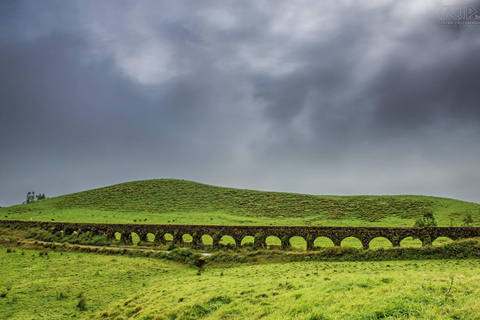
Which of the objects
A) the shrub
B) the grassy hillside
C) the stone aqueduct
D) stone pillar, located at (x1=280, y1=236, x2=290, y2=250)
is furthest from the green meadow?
stone pillar, located at (x1=280, y1=236, x2=290, y2=250)

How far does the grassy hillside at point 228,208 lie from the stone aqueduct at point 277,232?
13289 mm

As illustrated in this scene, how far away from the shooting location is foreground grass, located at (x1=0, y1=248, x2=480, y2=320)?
11212 millimetres

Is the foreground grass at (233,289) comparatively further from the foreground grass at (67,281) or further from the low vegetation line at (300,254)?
the low vegetation line at (300,254)

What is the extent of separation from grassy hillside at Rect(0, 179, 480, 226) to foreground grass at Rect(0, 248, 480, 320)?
28409 millimetres

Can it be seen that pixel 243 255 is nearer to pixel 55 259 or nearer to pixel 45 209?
pixel 55 259

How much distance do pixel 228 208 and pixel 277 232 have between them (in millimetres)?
40588

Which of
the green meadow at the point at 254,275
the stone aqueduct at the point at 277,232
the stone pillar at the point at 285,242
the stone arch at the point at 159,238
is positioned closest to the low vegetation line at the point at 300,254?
the green meadow at the point at 254,275

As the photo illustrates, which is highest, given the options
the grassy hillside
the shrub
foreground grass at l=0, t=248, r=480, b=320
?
the grassy hillside

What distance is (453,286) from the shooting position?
11930 millimetres

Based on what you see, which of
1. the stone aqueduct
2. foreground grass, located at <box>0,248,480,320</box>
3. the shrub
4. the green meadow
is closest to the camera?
foreground grass, located at <box>0,248,480,320</box>

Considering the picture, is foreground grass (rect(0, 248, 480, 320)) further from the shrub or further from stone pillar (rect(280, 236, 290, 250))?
stone pillar (rect(280, 236, 290, 250))

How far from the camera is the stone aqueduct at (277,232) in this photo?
34062 mm

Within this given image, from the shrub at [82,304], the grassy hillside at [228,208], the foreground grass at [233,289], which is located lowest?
the shrub at [82,304]

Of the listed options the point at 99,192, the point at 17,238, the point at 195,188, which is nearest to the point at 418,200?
the point at 195,188
